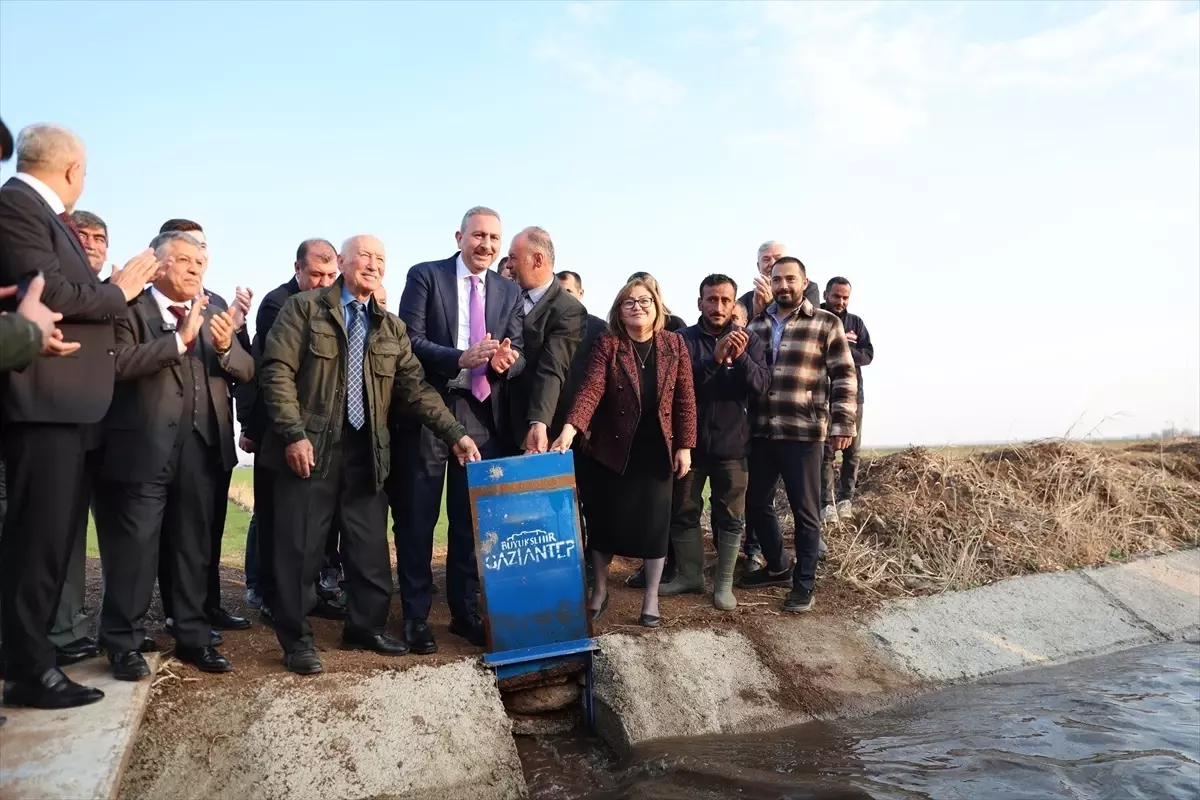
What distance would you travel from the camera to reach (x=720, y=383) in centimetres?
621

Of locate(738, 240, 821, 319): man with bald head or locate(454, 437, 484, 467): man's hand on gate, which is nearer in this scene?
locate(454, 437, 484, 467): man's hand on gate

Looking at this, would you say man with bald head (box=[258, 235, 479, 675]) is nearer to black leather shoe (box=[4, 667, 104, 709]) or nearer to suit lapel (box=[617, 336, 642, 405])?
black leather shoe (box=[4, 667, 104, 709])

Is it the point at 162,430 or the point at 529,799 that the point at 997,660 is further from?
the point at 162,430

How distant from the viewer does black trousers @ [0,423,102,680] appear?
3752 millimetres

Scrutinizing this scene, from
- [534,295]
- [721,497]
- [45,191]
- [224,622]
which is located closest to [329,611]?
[224,622]

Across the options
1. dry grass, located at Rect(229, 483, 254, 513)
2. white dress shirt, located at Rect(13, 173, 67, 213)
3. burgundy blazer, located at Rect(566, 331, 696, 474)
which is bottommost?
dry grass, located at Rect(229, 483, 254, 513)

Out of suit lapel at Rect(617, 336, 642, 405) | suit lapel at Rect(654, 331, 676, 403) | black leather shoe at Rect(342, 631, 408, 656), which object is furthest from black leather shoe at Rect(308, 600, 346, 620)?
suit lapel at Rect(654, 331, 676, 403)

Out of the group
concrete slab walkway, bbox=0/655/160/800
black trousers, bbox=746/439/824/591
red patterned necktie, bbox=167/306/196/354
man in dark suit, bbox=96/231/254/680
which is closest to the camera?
concrete slab walkway, bbox=0/655/160/800

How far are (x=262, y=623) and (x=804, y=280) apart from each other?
417 centimetres

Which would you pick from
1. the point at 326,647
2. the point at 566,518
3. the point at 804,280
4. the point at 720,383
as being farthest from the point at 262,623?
the point at 804,280

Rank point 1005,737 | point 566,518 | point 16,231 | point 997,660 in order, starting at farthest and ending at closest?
point 997,660 < point 566,518 < point 1005,737 < point 16,231

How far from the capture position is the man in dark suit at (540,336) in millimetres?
5332

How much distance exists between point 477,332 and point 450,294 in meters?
0.28

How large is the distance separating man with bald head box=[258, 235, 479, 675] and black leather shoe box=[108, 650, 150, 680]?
0.63 m
